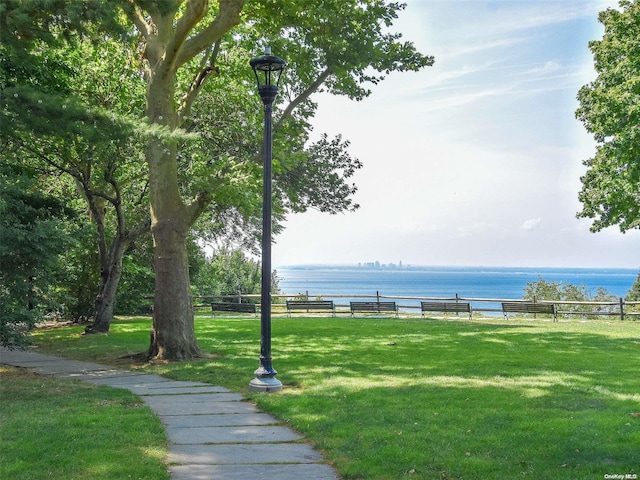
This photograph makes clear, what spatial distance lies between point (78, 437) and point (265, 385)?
306 centimetres

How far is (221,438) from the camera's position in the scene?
5508 millimetres

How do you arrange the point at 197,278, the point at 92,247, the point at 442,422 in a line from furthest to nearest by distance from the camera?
the point at 197,278 → the point at 92,247 → the point at 442,422

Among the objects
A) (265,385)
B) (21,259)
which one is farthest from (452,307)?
(21,259)

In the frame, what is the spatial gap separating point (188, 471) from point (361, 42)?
33.1 feet

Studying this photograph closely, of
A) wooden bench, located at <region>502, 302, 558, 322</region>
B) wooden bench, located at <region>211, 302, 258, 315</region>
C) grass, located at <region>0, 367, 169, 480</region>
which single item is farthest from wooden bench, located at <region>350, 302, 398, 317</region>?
grass, located at <region>0, 367, 169, 480</region>

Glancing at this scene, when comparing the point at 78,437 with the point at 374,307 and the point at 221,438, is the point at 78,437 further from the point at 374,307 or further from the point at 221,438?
the point at 374,307

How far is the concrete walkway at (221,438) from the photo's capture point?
4551 millimetres

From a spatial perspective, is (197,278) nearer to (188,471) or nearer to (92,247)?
(92,247)

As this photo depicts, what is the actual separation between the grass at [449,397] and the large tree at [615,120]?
5.04m

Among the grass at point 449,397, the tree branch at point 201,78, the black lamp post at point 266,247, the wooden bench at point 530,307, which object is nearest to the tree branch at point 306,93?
the tree branch at point 201,78

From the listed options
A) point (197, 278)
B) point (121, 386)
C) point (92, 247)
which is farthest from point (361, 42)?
point (197, 278)

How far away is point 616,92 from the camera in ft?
53.4

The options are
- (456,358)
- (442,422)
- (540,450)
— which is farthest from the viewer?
(456,358)

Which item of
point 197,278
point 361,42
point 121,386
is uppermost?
point 361,42
